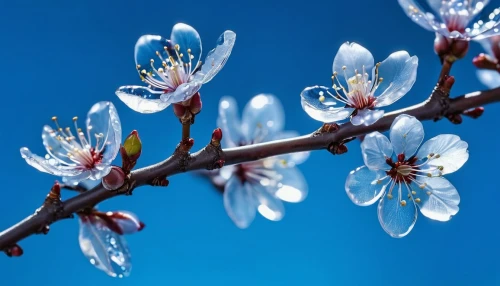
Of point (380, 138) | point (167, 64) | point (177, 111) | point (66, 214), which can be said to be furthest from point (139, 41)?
point (380, 138)

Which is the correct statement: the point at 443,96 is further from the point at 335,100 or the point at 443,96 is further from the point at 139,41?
the point at 139,41

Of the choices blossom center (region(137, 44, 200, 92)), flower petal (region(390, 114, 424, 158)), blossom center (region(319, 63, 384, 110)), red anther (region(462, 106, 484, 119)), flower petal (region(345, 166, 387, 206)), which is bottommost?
flower petal (region(345, 166, 387, 206))

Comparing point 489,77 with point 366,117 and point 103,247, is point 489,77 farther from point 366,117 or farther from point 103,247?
point 103,247

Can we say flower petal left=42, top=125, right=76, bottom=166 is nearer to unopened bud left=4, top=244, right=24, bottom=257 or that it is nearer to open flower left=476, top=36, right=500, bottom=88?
unopened bud left=4, top=244, right=24, bottom=257

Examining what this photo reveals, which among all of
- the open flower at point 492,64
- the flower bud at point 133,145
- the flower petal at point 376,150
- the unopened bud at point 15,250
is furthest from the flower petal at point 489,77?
the unopened bud at point 15,250

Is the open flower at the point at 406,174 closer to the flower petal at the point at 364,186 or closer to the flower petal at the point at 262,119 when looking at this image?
the flower petal at the point at 364,186

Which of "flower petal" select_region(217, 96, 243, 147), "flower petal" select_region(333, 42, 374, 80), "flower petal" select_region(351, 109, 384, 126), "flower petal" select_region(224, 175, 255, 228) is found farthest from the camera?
"flower petal" select_region(217, 96, 243, 147)

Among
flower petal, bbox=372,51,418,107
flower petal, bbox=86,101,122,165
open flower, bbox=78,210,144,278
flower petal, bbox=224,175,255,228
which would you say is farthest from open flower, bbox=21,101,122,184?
flower petal, bbox=372,51,418,107
